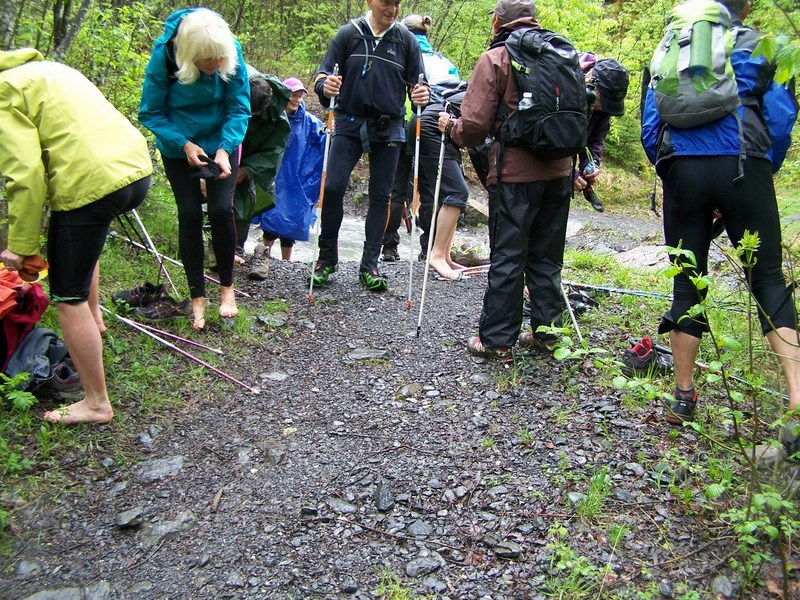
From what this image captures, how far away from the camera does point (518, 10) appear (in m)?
3.99

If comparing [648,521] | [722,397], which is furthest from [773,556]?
[722,397]

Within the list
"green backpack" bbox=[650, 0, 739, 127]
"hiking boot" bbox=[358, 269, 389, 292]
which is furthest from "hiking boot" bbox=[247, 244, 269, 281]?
"green backpack" bbox=[650, 0, 739, 127]

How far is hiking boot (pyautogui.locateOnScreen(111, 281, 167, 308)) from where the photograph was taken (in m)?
4.59

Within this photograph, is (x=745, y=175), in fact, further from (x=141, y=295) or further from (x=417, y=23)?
(x=417, y=23)

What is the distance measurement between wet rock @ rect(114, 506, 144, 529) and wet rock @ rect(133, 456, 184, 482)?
24cm

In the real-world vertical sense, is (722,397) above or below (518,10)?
below

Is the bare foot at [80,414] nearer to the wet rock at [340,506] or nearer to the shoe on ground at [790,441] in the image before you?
the wet rock at [340,506]

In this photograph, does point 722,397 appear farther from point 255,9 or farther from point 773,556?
point 255,9

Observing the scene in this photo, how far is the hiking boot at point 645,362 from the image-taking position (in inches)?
159

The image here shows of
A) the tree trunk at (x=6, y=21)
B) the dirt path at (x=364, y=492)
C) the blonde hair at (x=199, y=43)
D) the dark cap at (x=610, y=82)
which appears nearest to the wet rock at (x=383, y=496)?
the dirt path at (x=364, y=492)

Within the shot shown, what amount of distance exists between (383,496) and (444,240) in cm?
405

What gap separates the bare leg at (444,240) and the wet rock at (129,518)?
4.25m

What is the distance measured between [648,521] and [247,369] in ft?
8.83

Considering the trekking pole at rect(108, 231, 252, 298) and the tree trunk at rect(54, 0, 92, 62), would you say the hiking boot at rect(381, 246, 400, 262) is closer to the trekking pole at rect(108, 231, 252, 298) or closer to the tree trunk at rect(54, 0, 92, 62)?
the trekking pole at rect(108, 231, 252, 298)
